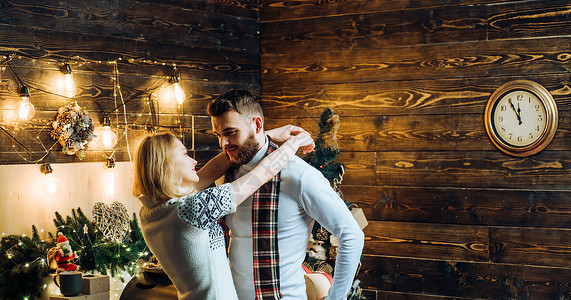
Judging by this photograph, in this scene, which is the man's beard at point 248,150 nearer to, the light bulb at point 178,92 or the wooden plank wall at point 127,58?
the wooden plank wall at point 127,58

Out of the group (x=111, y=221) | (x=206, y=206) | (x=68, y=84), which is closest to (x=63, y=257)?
(x=111, y=221)

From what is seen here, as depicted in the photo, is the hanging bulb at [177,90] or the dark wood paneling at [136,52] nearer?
the dark wood paneling at [136,52]

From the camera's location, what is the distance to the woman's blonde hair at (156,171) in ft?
6.15

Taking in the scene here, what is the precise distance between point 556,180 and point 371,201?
1184 millimetres

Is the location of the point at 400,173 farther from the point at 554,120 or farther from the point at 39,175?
the point at 39,175

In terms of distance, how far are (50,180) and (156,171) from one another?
5.20 ft

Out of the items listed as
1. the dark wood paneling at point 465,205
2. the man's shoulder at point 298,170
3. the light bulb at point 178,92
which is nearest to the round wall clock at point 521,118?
the dark wood paneling at point 465,205

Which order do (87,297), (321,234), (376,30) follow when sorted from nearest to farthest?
(87,297) < (321,234) < (376,30)

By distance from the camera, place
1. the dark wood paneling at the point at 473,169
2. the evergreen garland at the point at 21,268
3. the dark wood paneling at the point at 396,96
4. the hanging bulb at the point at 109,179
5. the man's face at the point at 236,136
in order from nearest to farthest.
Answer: the man's face at the point at 236,136, the evergreen garland at the point at 21,268, the hanging bulb at the point at 109,179, the dark wood paneling at the point at 473,169, the dark wood paneling at the point at 396,96

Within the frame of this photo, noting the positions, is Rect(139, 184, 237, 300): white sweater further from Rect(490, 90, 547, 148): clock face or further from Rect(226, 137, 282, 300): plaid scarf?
Rect(490, 90, 547, 148): clock face

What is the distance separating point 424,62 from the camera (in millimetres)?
3857

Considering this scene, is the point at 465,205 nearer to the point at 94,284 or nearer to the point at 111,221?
the point at 111,221

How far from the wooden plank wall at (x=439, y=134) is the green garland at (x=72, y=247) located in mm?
1648

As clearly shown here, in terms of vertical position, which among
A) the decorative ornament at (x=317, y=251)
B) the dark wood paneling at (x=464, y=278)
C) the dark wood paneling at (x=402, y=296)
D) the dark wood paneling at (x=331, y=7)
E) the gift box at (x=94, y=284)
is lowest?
the dark wood paneling at (x=402, y=296)
